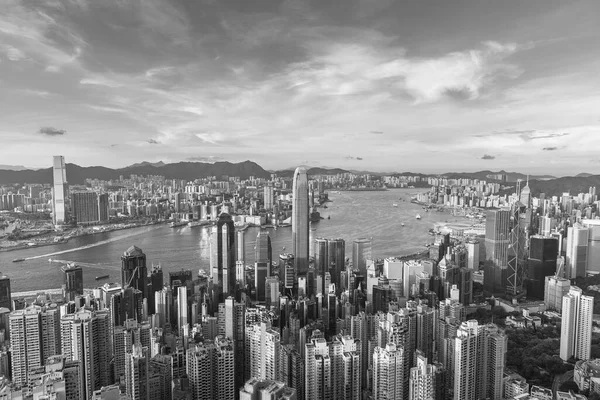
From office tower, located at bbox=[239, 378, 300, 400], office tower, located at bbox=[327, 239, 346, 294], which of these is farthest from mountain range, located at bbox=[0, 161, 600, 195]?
office tower, located at bbox=[239, 378, 300, 400]

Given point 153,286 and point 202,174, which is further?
point 202,174

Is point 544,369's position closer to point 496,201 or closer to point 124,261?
point 124,261

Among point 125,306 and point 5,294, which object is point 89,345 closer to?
point 125,306

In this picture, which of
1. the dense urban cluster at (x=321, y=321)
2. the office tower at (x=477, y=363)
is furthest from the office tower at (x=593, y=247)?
the office tower at (x=477, y=363)

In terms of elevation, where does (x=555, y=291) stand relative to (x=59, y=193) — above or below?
below

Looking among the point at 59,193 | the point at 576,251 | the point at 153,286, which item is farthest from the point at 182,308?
the point at 576,251

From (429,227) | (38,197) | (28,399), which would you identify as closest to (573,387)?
(28,399)

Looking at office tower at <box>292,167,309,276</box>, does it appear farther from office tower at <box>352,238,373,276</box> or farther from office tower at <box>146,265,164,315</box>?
office tower at <box>146,265,164,315</box>
